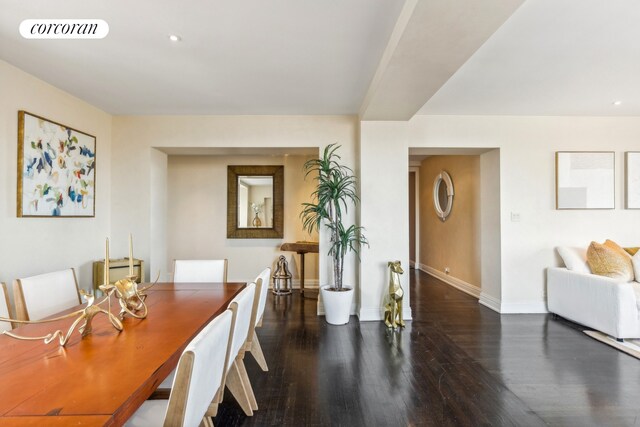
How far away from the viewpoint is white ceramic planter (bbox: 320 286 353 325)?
3.51 m

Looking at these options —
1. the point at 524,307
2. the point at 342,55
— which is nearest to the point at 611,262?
the point at 524,307

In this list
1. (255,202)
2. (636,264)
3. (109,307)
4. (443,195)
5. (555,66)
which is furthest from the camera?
(443,195)

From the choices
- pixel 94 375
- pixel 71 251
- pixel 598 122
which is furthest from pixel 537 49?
pixel 71 251

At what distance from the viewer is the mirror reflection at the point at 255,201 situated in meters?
5.39

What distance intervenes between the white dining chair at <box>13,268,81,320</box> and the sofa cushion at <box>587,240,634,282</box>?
16.3ft

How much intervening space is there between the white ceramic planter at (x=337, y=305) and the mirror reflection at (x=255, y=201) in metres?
2.18

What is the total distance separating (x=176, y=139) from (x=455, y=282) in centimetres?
486

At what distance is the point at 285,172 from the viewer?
5.40m

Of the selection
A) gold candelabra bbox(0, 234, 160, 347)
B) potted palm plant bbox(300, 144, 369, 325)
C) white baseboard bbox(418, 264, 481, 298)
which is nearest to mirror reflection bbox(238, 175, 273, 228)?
potted palm plant bbox(300, 144, 369, 325)

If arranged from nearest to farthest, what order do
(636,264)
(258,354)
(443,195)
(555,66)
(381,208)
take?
(258,354)
(555,66)
(636,264)
(381,208)
(443,195)

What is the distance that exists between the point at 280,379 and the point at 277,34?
2536 millimetres

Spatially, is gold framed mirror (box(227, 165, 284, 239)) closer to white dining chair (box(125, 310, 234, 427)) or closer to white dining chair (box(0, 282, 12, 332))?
white dining chair (box(0, 282, 12, 332))

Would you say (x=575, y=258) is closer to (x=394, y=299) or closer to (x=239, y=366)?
(x=394, y=299)

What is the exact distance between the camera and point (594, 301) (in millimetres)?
3230
